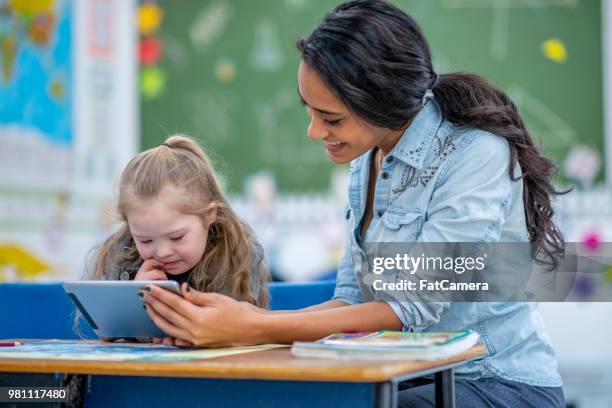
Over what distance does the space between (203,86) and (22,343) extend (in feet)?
10.1

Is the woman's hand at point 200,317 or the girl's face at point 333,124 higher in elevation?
the girl's face at point 333,124

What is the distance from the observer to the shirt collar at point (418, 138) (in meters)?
1.84

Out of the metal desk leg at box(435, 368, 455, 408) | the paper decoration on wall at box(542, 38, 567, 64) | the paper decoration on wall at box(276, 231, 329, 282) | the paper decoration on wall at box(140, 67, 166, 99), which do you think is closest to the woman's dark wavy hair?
the metal desk leg at box(435, 368, 455, 408)

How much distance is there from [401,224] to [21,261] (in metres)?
2.46

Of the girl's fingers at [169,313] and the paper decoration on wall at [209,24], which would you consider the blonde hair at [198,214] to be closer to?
the girl's fingers at [169,313]

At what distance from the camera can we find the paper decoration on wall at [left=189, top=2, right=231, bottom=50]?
4727 millimetres

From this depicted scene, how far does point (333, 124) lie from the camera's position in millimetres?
1812

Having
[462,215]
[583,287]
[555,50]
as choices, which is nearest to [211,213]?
[462,215]

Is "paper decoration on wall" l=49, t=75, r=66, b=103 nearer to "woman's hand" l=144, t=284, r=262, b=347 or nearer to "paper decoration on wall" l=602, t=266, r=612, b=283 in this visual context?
"paper decoration on wall" l=602, t=266, r=612, b=283

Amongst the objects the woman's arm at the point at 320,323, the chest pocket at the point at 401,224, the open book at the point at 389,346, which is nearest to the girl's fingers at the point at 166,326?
the woman's arm at the point at 320,323

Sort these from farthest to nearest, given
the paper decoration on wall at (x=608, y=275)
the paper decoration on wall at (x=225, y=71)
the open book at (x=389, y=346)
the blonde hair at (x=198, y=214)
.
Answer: the paper decoration on wall at (x=225, y=71)
the paper decoration on wall at (x=608, y=275)
the blonde hair at (x=198, y=214)
the open book at (x=389, y=346)

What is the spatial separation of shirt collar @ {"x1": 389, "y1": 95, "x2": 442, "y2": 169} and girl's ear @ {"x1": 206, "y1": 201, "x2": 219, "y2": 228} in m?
0.40

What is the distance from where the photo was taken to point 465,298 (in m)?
1.77

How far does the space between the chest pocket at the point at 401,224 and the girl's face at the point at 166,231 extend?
1.31 ft
